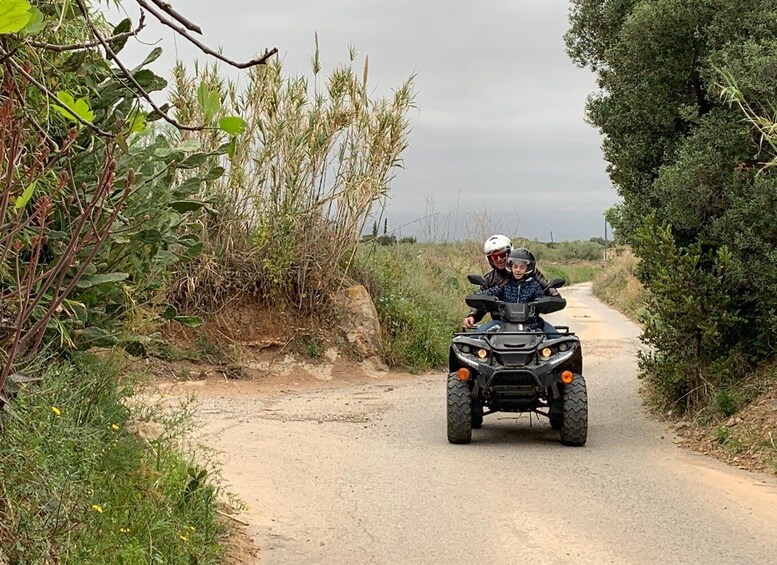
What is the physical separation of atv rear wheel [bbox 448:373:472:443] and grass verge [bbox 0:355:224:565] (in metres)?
3.46

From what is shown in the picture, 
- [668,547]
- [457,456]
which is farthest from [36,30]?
[457,456]

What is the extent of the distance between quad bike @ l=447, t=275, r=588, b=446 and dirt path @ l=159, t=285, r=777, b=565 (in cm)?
28

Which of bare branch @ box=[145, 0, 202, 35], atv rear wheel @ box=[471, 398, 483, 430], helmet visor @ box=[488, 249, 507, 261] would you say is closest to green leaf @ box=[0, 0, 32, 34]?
bare branch @ box=[145, 0, 202, 35]

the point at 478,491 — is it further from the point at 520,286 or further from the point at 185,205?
the point at 520,286

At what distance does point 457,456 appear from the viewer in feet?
27.1

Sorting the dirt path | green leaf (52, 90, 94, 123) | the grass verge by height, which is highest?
green leaf (52, 90, 94, 123)

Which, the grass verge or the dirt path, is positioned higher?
the grass verge

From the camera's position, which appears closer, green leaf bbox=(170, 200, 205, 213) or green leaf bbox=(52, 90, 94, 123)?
green leaf bbox=(52, 90, 94, 123)

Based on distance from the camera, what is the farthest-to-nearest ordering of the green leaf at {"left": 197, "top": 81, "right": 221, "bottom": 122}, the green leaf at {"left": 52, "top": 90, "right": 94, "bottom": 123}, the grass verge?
the grass verge
the green leaf at {"left": 197, "top": 81, "right": 221, "bottom": 122}
the green leaf at {"left": 52, "top": 90, "right": 94, "bottom": 123}

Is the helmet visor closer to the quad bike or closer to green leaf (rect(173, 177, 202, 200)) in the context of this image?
the quad bike

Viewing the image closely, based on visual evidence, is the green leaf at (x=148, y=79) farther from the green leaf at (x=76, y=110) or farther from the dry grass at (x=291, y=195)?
the dry grass at (x=291, y=195)

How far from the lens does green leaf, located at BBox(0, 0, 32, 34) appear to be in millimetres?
1923

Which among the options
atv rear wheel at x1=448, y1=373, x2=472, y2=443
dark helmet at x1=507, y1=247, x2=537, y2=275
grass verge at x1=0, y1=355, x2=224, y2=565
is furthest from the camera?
dark helmet at x1=507, y1=247, x2=537, y2=275

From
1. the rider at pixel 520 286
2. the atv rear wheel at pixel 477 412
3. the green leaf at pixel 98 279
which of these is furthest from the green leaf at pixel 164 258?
the rider at pixel 520 286
